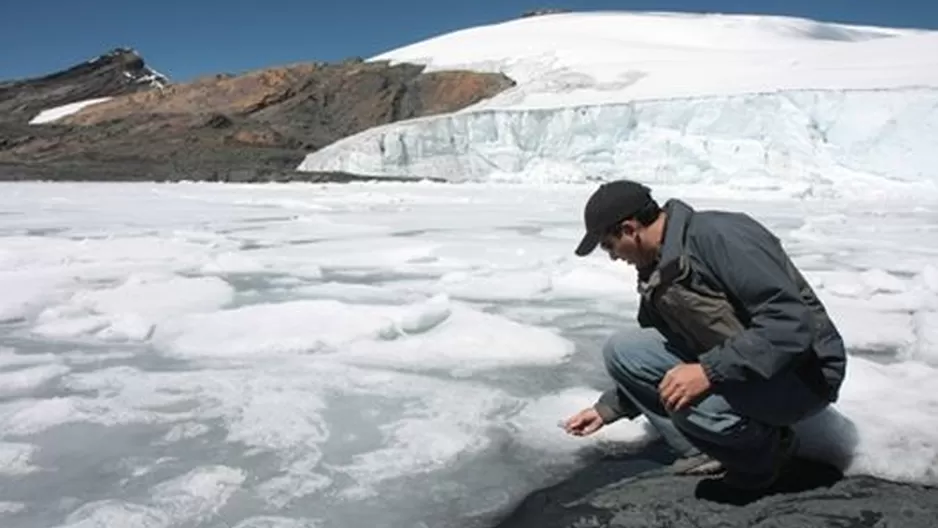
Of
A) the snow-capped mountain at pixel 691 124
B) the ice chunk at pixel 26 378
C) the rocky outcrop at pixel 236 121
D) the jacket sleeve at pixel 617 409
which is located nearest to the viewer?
the jacket sleeve at pixel 617 409

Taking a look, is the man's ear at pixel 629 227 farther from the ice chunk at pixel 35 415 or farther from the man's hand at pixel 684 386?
the ice chunk at pixel 35 415

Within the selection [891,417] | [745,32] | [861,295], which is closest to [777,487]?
[891,417]

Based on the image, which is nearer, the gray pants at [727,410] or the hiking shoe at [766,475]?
the gray pants at [727,410]

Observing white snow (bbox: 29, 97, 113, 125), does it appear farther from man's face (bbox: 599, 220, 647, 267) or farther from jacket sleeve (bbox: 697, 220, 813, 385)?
jacket sleeve (bbox: 697, 220, 813, 385)

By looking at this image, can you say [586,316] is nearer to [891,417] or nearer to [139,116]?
[891,417]

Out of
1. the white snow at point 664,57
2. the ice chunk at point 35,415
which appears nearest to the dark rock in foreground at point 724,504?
the ice chunk at point 35,415

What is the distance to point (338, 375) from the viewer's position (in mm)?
3004

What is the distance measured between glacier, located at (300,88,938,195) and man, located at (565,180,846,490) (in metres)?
11.9

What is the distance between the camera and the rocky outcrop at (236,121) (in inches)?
821

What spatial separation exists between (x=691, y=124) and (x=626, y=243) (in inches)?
583

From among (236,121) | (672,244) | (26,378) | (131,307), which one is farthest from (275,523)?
(236,121)

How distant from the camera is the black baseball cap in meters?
1.80

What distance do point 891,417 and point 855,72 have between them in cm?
1584

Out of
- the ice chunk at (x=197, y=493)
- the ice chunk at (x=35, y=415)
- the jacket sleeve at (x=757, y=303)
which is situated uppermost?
→ the jacket sleeve at (x=757, y=303)
